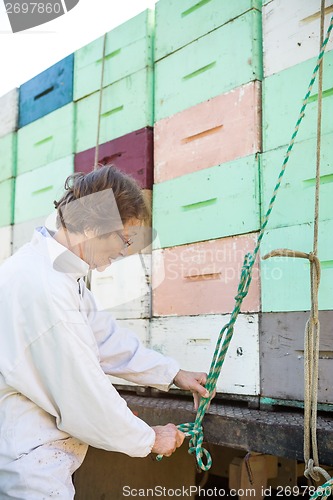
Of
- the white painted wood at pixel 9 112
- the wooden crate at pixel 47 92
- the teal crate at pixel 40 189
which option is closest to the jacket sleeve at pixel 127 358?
the teal crate at pixel 40 189

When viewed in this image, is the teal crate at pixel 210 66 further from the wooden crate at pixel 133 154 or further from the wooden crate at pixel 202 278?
the wooden crate at pixel 202 278

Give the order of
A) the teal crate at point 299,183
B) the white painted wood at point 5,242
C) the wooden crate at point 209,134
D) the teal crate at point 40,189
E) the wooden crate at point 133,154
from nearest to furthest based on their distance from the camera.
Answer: the teal crate at point 299,183
the wooden crate at point 209,134
the wooden crate at point 133,154
the teal crate at point 40,189
the white painted wood at point 5,242

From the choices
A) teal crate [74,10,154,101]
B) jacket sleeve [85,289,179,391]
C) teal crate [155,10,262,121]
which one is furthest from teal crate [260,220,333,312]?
teal crate [74,10,154,101]

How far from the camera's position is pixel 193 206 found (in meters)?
2.23

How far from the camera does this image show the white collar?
4.62 feet

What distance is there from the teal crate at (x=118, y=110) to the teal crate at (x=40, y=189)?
155 millimetres

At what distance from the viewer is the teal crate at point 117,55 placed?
2.55 meters

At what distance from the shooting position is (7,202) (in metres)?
3.26

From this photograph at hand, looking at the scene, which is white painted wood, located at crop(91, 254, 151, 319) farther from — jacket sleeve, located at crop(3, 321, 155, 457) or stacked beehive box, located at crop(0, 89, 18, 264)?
jacket sleeve, located at crop(3, 321, 155, 457)

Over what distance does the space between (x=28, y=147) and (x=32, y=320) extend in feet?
6.99

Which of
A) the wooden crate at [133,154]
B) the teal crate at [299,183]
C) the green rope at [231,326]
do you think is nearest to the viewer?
the green rope at [231,326]

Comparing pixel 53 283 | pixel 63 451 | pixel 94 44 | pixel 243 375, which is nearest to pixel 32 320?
pixel 53 283

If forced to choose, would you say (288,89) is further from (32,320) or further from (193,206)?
(32,320)

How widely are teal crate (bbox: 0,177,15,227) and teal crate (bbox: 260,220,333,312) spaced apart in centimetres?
184
